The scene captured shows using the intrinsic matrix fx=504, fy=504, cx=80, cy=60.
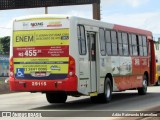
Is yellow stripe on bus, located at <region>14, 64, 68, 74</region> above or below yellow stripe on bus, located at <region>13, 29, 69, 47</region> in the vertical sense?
below

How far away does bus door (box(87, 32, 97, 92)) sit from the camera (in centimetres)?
1797

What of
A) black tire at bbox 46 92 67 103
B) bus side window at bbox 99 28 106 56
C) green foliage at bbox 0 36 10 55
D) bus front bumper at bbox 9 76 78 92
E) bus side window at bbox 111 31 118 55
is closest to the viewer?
bus front bumper at bbox 9 76 78 92

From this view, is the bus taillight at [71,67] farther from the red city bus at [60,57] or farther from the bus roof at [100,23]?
the bus roof at [100,23]

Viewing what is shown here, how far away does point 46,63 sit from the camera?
1700 cm

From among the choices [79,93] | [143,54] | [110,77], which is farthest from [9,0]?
[79,93]

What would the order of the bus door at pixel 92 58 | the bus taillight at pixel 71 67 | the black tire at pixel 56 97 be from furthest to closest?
the black tire at pixel 56 97 < the bus door at pixel 92 58 < the bus taillight at pixel 71 67

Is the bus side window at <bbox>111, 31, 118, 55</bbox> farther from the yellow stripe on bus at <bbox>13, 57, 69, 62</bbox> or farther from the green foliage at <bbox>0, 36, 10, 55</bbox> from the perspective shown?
the green foliage at <bbox>0, 36, 10, 55</bbox>

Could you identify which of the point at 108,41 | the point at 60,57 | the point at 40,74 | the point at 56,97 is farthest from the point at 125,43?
the point at 40,74

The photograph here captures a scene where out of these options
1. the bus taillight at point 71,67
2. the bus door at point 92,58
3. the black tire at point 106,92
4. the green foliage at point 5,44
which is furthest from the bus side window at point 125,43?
the green foliage at point 5,44

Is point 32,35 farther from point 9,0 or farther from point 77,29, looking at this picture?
point 9,0

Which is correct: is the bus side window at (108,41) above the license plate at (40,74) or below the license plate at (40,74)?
above

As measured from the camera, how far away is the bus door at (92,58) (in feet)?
59.0

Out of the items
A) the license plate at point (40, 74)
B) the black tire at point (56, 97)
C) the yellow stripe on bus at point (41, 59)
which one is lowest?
the black tire at point (56, 97)

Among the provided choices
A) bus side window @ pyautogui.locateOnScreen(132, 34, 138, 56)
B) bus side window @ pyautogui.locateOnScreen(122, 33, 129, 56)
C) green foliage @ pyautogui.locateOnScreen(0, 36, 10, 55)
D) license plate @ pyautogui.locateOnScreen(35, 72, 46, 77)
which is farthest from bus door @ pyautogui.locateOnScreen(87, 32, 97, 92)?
green foliage @ pyautogui.locateOnScreen(0, 36, 10, 55)
